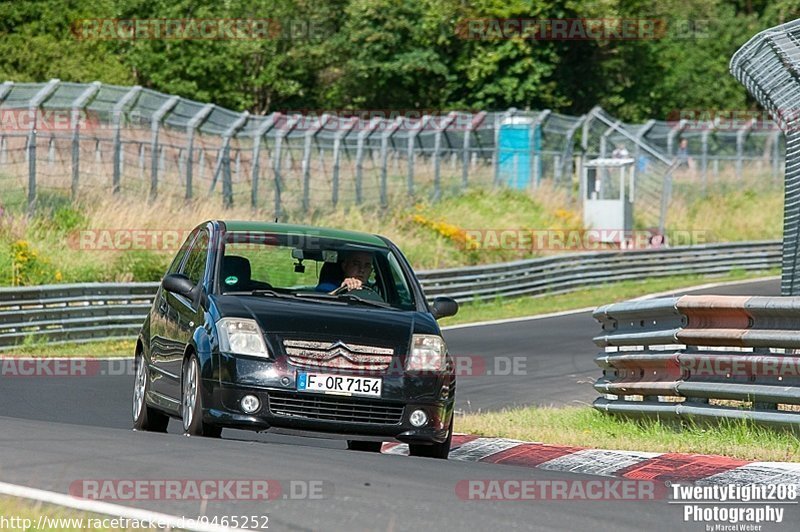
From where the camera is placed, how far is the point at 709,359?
11039mm

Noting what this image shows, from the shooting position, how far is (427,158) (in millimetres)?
38094

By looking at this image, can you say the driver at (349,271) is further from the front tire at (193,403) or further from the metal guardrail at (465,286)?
the metal guardrail at (465,286)

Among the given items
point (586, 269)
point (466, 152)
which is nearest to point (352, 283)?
point (586, 269)

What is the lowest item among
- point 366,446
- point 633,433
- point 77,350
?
point 77,350

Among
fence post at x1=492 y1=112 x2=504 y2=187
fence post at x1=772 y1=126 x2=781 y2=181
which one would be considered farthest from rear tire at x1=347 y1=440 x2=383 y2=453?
fence post at x1=772 y1=126 x2=781 y2=181

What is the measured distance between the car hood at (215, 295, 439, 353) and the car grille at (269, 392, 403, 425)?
14.4 inches

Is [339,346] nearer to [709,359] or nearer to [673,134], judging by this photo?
[709,359]

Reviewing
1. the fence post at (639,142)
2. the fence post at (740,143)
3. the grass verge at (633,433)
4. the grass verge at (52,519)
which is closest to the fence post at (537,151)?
the fence post at (639,142)

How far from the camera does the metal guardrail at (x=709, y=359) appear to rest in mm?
10375

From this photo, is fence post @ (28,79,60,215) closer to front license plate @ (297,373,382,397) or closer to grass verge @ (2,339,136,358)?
grass verge @ (2,339,136,358)

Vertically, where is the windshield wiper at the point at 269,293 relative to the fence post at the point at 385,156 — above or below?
below

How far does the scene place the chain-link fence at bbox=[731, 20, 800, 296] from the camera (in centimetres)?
1217

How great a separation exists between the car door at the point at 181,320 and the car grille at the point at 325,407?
2.74 feet

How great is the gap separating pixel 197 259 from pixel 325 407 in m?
1.97
